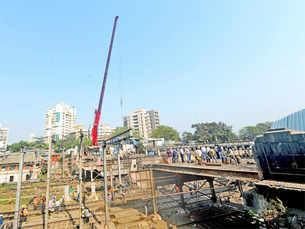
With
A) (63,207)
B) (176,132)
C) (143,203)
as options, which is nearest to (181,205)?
(143,203)

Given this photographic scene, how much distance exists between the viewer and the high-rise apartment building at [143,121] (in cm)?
13712

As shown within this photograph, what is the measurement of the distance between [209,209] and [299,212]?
16036 mm

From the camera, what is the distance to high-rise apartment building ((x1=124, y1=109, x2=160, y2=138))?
13712 centimetres

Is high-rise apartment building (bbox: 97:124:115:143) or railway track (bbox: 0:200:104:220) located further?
railway track (bbox: 0:200:104:220)

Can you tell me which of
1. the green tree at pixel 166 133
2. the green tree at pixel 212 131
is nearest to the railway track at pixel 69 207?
the green tree at pixel 212 131

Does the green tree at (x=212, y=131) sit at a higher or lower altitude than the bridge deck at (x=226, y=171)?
higher

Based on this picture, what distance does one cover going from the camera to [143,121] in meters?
138

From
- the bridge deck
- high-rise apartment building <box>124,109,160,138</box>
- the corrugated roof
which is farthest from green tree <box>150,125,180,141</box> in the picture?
the corrugated roof

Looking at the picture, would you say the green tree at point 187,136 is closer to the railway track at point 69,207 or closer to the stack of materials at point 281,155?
the railway track at point 69,207

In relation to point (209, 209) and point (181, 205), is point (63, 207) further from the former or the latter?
point (209, 209)

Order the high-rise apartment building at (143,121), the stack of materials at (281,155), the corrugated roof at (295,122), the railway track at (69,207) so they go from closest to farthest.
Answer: the stack of materials at (281,155) → the corrugated roof at (295,122) → the railway track at (69,207) → the high-rise apartment building at (143,121)

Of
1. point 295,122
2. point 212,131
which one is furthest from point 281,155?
point 212,131

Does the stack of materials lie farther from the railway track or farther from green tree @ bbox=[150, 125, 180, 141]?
green tree @ bbox=[150, 125, 180, 141]

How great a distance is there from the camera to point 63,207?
68.5ft
